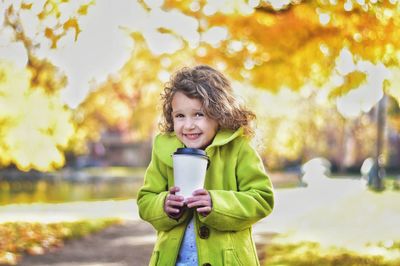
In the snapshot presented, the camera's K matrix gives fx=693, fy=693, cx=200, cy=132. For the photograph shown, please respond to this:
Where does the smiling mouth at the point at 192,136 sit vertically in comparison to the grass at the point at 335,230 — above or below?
above

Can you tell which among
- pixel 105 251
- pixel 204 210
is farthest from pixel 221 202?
pixel 105 251

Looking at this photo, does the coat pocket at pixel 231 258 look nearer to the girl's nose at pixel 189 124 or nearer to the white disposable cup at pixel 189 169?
the white disposable cup at pixel 189 169

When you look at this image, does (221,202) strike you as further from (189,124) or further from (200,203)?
(189,124)

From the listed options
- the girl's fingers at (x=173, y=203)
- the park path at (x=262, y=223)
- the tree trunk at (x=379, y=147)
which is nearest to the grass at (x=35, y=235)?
the park path at (x=262, y=223)

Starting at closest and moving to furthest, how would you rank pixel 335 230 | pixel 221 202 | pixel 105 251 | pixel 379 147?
pixel 221 202 < pixel 105 251 < pixel 335 230 < pixel 379 147

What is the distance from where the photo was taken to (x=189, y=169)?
7.47ft

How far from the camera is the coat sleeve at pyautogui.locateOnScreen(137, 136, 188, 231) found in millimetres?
2453

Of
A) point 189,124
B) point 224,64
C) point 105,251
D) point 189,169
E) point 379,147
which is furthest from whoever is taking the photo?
point 379,147

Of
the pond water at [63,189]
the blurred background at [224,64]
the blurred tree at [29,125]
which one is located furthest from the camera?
the pond water at [63,189]

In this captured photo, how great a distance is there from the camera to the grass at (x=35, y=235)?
Answer: 6593 mm

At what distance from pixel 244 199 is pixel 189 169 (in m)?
0.28

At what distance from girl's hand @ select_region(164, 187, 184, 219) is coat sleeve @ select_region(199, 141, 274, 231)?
0.09 m

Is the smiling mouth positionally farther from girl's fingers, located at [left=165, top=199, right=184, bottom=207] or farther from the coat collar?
girl's fingers, located at [left=165, top=199, right=184, bottom=207]

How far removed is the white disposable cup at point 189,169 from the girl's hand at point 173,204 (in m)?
0.02
